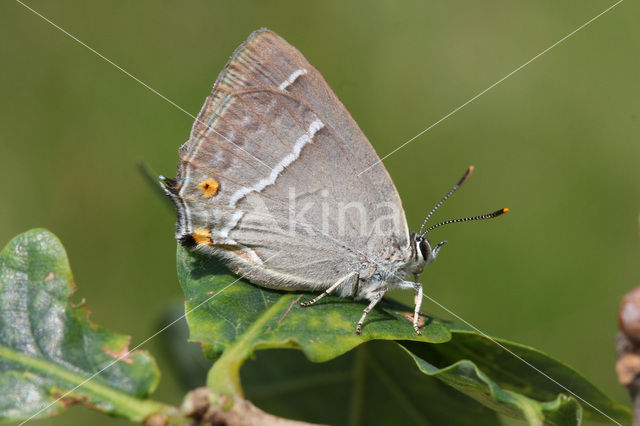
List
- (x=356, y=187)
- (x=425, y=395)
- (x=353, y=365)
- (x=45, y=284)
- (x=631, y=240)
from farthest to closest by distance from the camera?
1. (x=631, y=240)
2. (x=356, y=187)
3. (x=353, y=365)
4. (x=425, y=395)
5. (x=45, y=284)

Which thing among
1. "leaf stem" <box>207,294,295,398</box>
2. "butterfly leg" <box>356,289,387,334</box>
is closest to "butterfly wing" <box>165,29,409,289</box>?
"butterfly leg" <box>356,289,387,334</box>

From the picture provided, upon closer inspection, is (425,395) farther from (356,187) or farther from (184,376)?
(184,376)

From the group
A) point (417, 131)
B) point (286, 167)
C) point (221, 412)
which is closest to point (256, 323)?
point (221, 412)

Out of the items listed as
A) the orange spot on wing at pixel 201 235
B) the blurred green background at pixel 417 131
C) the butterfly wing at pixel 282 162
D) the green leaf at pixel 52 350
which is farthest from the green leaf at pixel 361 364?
the blurred green background at pixel 417 131

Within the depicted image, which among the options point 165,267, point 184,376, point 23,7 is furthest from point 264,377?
point 23,7

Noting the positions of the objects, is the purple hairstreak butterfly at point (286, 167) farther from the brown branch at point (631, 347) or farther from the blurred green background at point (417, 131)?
Result: the blurred green background at point (417, 131)

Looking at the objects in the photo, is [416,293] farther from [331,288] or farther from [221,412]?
[221,412]
